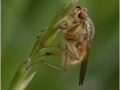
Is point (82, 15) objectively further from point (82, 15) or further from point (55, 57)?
point (55, 57)

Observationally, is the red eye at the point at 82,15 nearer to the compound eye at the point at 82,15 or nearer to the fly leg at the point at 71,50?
the compound eye at the point at 82,15

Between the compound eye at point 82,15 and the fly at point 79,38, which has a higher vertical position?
the compound eye at point 82,15

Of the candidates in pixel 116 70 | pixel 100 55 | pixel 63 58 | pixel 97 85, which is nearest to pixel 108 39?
pixel 100 55

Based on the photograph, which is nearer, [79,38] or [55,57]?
[55,57]

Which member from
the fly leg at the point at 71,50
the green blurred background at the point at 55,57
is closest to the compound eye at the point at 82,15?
the fly leg at the point at 71,50

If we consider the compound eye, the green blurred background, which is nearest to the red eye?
the compound eye

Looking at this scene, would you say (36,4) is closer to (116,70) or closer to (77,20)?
(77,20)

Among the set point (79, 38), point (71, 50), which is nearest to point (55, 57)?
point (71, 50)

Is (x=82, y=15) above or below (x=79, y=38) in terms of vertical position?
above

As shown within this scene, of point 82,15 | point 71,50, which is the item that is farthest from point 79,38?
point 82,15
